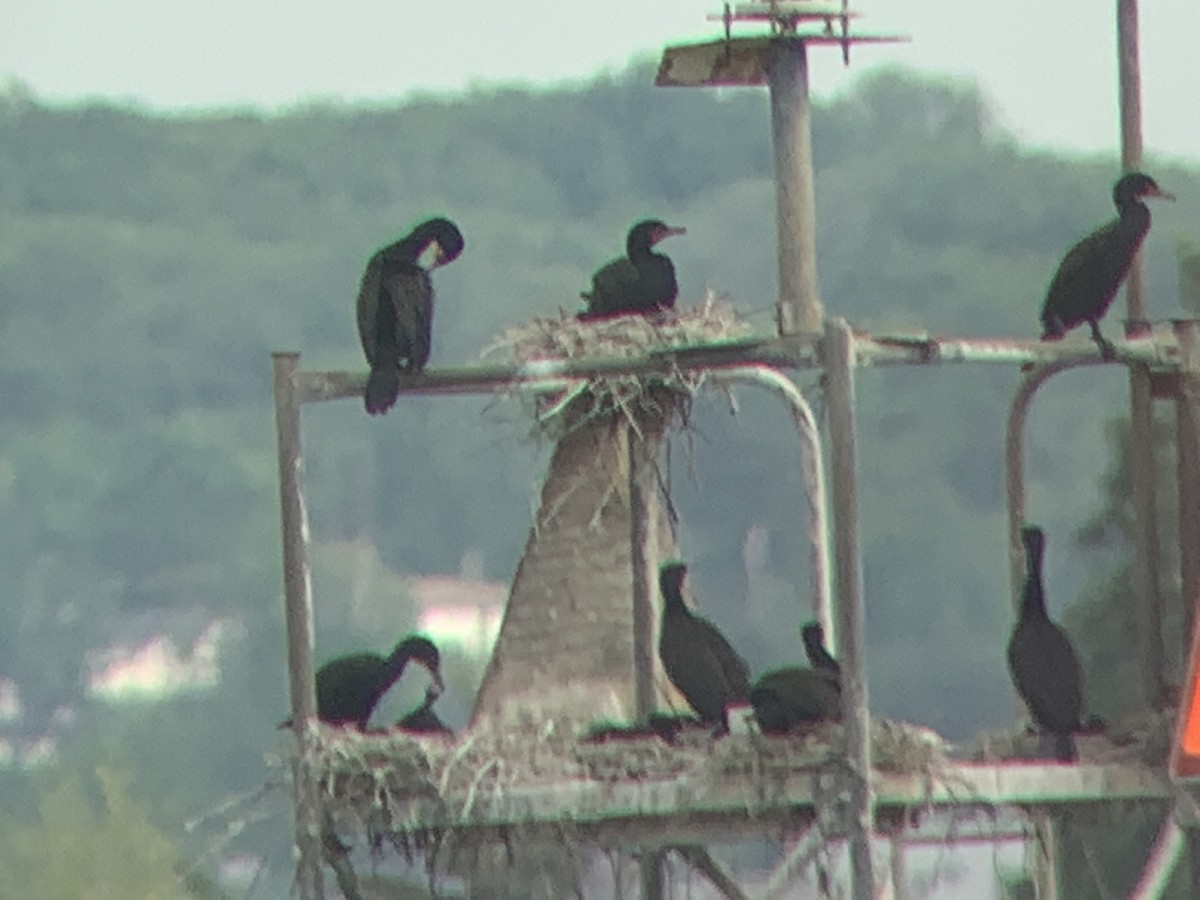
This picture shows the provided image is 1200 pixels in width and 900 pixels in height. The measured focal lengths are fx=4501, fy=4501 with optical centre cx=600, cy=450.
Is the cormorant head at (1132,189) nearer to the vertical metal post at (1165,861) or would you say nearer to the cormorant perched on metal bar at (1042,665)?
the cormorant perched on metal bar at (1042,665)

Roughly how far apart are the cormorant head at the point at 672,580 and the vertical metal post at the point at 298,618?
6.25 ft

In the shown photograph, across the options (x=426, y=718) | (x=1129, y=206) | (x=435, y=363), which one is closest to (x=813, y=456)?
(x=1129, y=206)

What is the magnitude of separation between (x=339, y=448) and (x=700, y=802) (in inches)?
1946

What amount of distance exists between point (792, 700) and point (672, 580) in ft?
7.49

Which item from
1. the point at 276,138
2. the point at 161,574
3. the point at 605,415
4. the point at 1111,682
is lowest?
the point at 605,415

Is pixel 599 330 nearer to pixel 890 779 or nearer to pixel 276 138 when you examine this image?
pixel 890 779

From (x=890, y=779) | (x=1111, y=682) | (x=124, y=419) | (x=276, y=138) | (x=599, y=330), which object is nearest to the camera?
(x=890, y=779)

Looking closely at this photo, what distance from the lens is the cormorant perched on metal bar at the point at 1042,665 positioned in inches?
529

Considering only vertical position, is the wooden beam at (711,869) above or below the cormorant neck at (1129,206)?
below

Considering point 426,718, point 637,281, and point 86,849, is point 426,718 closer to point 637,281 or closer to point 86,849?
point 637,281

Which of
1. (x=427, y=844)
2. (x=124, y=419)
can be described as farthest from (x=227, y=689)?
(x=427, y=844)

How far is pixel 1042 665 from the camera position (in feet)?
44.8

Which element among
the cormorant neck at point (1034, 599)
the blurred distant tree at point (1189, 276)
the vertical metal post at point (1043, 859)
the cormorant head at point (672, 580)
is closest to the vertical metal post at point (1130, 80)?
the cormorant neck at point (1034, 599)

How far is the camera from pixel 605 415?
582 inches
